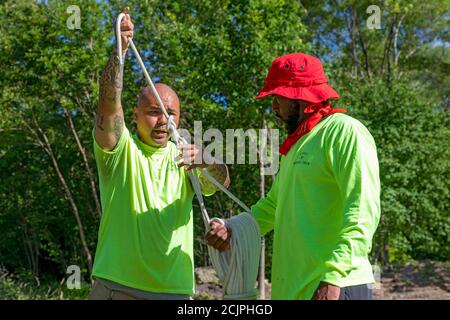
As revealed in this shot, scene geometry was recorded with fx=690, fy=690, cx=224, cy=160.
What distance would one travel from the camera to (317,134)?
2.80m

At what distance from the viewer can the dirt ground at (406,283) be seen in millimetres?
11403

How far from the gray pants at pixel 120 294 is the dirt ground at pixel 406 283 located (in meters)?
7.91

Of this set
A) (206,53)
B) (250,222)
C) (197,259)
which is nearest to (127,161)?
(250,222)

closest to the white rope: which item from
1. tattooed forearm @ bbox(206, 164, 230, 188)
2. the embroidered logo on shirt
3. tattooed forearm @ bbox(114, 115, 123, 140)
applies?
the embroidered logo on shirt

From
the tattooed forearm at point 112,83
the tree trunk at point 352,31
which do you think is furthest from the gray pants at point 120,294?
the tree trunk at point 352,31

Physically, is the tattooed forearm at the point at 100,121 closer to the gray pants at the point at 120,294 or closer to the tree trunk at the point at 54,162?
the gray pants at the point at 120,294

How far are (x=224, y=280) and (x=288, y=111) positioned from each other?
763 mm

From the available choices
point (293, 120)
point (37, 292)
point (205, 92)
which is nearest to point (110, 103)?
point (293, 120)

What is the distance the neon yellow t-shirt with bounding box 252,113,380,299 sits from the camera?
2.54 metres

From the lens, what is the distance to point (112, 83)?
10.6 ft

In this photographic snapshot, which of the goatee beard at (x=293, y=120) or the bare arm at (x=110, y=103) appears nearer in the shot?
the goatee beard at (x=293, y=120)

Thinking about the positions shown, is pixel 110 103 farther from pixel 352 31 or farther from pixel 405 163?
pixel 352 31

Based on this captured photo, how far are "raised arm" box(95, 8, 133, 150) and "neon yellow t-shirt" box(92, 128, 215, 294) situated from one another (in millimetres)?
106

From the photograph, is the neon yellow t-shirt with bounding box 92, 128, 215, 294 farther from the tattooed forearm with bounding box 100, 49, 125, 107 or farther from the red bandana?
the red bandana
